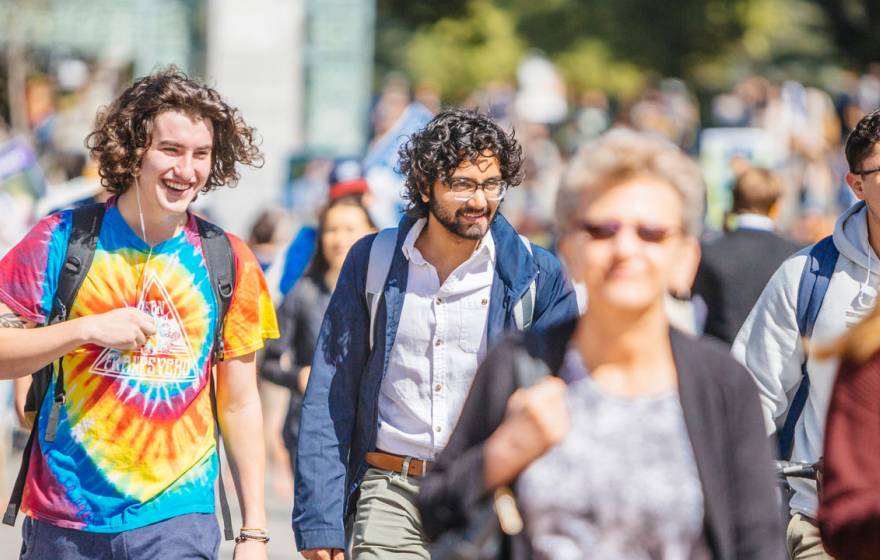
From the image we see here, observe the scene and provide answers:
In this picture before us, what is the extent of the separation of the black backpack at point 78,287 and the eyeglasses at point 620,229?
6.32 feet

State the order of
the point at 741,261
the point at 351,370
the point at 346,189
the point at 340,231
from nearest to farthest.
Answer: the point at 351,370
the point at 741,261
the point at 340,231
the point at 346,189

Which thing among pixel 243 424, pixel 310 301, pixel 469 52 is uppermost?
pixel 469 52

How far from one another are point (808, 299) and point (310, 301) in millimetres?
4097

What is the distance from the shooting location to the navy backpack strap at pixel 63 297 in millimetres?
4656

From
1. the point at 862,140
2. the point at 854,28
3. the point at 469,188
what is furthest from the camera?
the point at 854,28

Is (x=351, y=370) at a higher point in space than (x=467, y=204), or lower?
lower

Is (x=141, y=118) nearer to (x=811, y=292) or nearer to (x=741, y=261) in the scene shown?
(x=811, y=292)

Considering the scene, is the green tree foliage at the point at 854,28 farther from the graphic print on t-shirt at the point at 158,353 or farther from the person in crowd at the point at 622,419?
the person in crowd at the point at 622,419

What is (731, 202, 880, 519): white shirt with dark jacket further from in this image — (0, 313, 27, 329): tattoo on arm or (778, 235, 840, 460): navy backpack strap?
(0, 313, 27, 329): tattoo on arm

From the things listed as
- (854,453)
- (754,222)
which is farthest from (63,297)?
(754,222)

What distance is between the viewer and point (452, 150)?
5586 millimetres

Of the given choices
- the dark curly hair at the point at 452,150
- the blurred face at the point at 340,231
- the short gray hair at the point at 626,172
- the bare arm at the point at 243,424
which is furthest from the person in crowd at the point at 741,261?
the short gray hair at the point at 626,172

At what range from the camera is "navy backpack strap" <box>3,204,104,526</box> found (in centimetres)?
466

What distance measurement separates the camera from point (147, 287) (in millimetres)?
4754
